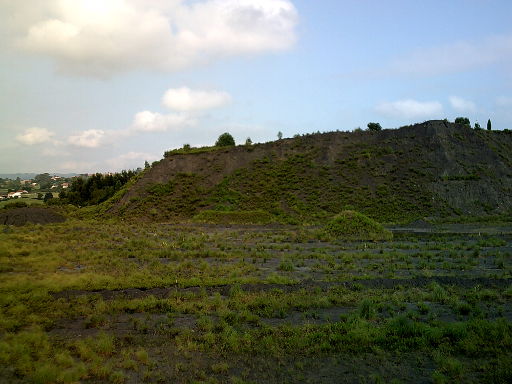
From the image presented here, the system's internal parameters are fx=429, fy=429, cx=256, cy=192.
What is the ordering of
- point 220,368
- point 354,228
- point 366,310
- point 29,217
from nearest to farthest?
point 220,368 < point 366,310 < point 354,228 < point 29,217

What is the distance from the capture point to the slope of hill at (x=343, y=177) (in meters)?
45.9

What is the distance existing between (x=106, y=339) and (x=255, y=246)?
1661 centimetres

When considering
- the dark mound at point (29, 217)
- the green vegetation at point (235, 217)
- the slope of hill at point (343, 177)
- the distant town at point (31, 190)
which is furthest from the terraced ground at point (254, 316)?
the distant town at point (31, 190)

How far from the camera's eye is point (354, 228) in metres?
32.2

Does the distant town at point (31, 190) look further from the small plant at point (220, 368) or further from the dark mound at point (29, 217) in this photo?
the small plant at point (220, 368)

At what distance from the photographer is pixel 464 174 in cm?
4906

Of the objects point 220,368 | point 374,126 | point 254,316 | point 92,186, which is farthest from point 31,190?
point 220,368

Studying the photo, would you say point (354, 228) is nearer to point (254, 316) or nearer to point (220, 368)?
point (254, 316)

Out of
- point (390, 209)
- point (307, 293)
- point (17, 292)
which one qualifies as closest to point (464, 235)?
point (390, 209)

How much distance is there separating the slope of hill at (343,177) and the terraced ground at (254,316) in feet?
75.1

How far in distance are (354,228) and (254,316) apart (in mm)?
21225

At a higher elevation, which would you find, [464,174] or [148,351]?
[464,174]

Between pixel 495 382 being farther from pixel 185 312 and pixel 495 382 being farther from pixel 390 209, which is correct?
pixel 390 209

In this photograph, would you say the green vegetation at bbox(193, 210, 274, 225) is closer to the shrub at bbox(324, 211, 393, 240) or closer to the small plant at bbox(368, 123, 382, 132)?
the shrub at bbox(324, 211, 393, 240)
